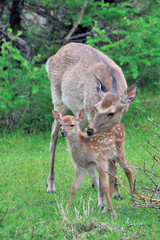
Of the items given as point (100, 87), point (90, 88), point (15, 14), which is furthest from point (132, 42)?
point (15, 14)

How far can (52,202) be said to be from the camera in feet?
19.5

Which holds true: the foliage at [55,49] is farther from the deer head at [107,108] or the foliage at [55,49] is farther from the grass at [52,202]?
the deer head at [107,108]

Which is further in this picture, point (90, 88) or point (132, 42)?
point (132, 42)

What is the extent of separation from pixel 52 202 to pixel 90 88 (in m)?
1.83

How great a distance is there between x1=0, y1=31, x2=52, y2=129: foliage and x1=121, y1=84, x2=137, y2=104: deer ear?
3.68 meters

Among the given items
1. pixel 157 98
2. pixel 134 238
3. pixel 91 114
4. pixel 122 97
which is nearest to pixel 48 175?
pixel 91 114

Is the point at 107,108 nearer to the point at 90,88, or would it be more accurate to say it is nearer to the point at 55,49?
the point at 90,88

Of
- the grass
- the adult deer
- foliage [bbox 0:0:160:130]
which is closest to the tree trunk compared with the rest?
foliage [bbox 0:0:160:130]

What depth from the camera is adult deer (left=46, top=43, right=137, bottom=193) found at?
5.54 m

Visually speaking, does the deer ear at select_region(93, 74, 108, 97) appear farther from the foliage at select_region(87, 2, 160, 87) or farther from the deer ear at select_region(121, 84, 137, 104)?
the foliage at select_region(87, 2, 160, 87)

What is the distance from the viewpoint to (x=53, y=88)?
24.6 ft

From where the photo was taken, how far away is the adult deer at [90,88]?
18.2ft

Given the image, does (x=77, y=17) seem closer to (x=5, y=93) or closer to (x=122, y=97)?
(x=5, y=93)

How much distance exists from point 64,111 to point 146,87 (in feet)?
14.9
